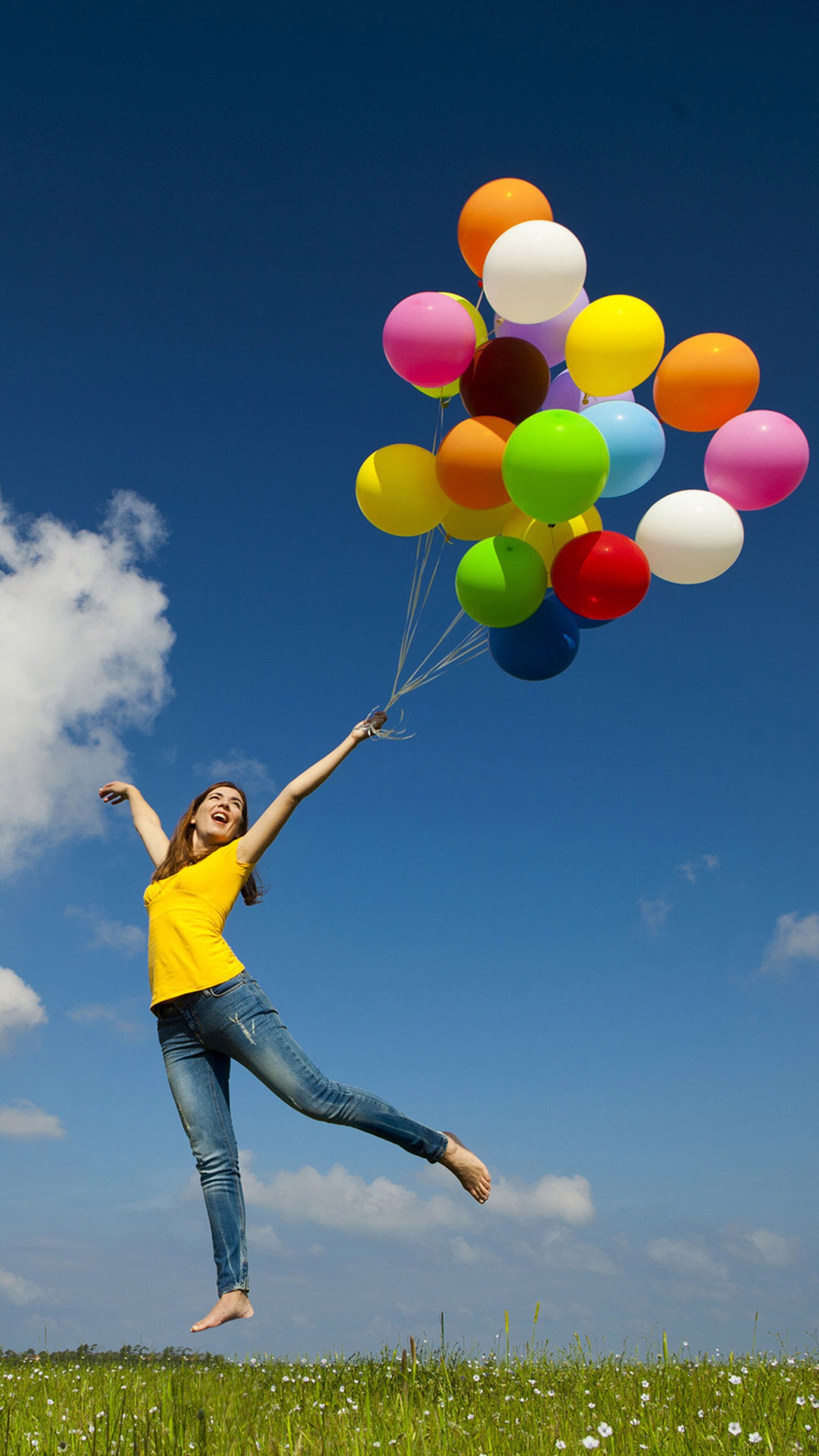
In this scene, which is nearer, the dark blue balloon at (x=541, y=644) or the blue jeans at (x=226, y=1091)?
the blue jeans at (x=226, y=1091)

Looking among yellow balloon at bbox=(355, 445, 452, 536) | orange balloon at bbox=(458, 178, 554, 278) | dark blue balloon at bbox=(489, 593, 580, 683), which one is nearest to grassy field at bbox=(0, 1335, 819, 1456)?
dark blue balloon at bbox=(489, 593, 580, 683)

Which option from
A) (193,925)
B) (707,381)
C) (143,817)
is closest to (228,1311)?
(193,925)

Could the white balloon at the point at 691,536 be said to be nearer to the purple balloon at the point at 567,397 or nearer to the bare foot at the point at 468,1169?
the purple balloon at the point at 567,397

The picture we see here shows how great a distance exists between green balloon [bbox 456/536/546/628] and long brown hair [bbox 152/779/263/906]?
1.73 m

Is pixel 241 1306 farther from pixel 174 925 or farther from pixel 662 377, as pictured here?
pixel 662 377

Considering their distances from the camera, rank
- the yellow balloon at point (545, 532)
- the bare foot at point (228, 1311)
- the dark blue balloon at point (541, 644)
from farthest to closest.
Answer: the yellow balloon at point (545, 532), the dark blue balloon at point (541, 644), the bare foot at point (228, 1311)

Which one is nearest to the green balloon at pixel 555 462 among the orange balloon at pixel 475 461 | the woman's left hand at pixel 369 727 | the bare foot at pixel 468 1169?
the orange balloon at pixel 475 461

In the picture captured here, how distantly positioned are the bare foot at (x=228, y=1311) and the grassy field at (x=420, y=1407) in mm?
272

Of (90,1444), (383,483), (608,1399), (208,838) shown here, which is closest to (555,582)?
(383,483)

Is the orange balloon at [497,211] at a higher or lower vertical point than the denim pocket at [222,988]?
higher

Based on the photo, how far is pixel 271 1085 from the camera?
16.8 feet

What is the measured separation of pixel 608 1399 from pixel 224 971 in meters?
2.49

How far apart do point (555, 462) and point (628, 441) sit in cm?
85

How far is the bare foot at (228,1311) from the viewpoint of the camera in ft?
15.8
